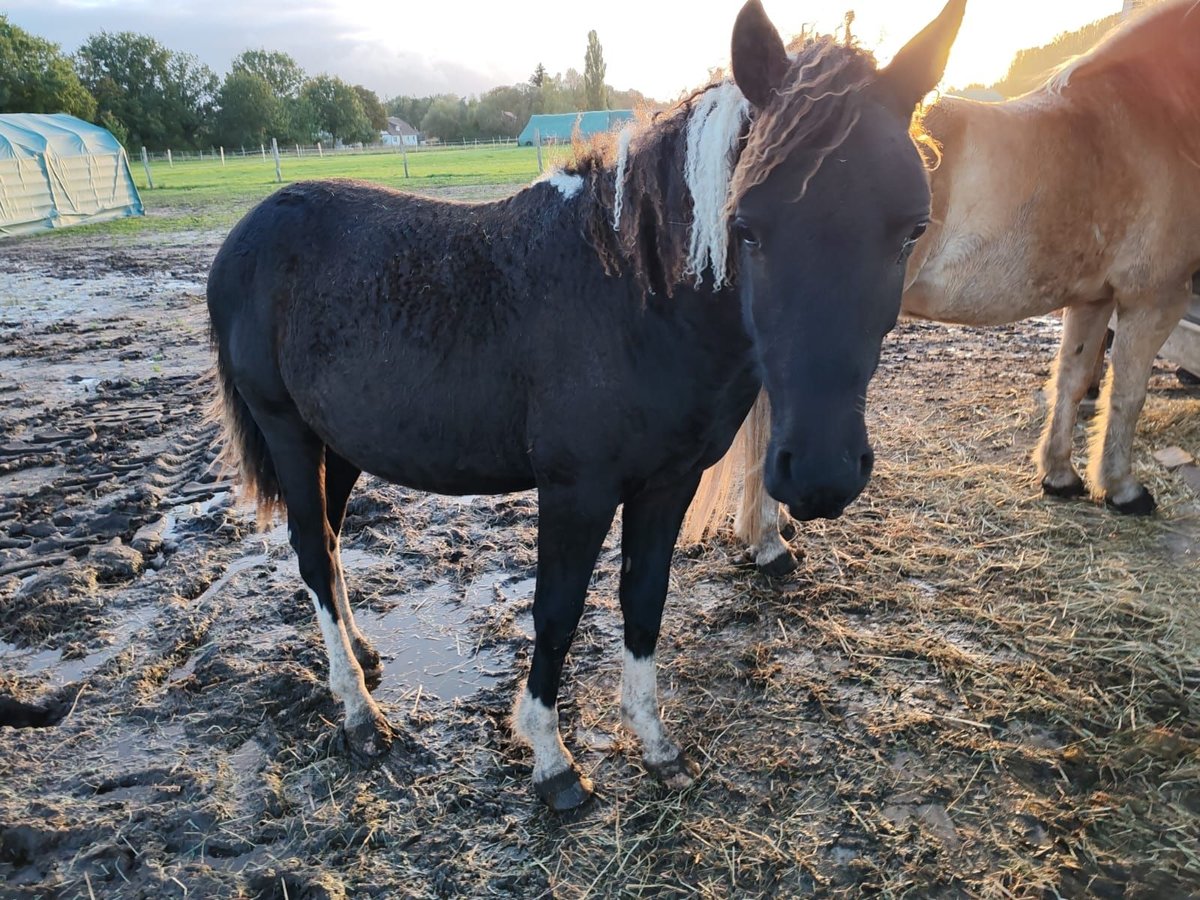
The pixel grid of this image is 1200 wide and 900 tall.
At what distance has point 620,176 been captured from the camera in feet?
6.10

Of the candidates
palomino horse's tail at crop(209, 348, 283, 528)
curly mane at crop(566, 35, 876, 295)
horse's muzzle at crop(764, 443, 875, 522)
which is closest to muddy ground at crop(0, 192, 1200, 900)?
palomino horse's tail at crop(209, 348, 283, 528)

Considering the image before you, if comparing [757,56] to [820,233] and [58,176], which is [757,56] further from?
[58,176]

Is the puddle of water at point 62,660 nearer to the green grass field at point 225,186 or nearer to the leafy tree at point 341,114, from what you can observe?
the green grass field at point 225,186

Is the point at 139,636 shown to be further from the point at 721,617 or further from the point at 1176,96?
the point at 1176,96

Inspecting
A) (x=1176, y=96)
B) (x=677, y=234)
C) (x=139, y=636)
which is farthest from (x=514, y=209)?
(x=1176, y=96)

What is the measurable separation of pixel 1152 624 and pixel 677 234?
2.86m

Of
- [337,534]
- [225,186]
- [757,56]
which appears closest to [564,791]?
[337,534]

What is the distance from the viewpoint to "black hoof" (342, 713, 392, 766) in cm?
252

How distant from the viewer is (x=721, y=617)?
3.26 metres

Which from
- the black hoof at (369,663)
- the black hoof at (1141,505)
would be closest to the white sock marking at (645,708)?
the black hoof at (369,663)

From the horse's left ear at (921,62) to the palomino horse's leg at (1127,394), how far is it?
295 centimetres

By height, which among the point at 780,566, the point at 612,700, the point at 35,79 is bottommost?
the point at 612,700

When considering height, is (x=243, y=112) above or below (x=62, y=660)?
above

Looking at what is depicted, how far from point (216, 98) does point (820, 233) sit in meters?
75.0
